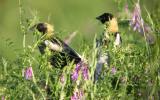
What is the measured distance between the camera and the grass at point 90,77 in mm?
5219

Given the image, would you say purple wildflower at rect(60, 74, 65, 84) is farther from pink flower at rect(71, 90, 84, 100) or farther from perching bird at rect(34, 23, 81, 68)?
perching bird at rect(34, 23, 81, 68)

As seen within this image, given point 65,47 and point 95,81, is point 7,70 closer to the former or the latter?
point 95,81

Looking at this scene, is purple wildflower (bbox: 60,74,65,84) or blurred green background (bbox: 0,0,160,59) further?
blurred green background (bbox: 0,0,160,59)

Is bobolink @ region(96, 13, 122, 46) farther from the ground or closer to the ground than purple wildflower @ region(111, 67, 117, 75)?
farther from the ground

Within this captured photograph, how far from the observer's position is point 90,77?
17.0ft

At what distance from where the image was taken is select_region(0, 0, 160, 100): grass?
5219 millimetres

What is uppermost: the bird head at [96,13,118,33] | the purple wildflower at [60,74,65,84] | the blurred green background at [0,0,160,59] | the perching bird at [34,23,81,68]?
the blurred green background at [0,0,160,59]

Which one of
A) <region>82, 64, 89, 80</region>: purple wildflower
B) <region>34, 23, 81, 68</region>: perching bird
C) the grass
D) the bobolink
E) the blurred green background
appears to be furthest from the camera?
the blurred green background

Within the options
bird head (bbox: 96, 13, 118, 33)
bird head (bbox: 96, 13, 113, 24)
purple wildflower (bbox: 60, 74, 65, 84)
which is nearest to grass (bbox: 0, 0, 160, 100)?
purple wildflower (bbox: 60, 74, 65, 84)

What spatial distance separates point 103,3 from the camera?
506 inches

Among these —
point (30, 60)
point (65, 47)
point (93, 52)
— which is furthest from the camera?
point (65, 47)

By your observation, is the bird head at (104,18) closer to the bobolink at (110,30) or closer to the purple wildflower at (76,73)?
the bobolink at (110,30)

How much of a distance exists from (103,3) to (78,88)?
24.9 ft

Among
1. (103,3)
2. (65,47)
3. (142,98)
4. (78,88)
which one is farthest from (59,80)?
(103,3)
